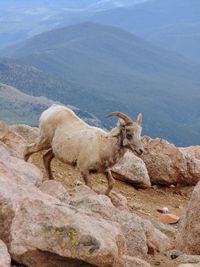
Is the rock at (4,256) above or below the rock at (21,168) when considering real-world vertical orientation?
above

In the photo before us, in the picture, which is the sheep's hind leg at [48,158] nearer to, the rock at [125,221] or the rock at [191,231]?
the rock at [191,231]

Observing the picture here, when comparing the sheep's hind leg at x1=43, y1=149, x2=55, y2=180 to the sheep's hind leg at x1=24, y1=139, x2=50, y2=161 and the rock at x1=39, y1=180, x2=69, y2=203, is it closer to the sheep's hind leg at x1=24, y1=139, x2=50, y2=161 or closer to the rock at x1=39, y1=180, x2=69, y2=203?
the sheep's hind leg at x1=24, y1=139, x2=50, y2=161

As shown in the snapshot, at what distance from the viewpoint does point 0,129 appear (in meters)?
17.0

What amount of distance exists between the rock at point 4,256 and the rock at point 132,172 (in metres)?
12.7

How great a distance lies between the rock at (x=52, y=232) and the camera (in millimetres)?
7754

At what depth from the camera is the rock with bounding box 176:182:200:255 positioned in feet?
37.9

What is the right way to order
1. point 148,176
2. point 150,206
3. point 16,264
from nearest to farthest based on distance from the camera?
1. point 16,264
2. point 150,206
3. point 148,176

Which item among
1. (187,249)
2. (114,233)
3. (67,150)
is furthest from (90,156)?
(114,233)

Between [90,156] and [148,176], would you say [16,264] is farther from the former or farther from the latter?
[148,176]

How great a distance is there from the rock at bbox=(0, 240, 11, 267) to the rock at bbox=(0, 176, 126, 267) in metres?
0.37

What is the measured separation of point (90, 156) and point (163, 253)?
4.70 metres

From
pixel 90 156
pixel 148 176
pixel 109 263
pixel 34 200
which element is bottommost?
pixel 148 176

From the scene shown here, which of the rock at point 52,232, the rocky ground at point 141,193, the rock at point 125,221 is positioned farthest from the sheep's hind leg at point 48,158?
the rock at point 52,232

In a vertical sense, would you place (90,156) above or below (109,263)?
below
